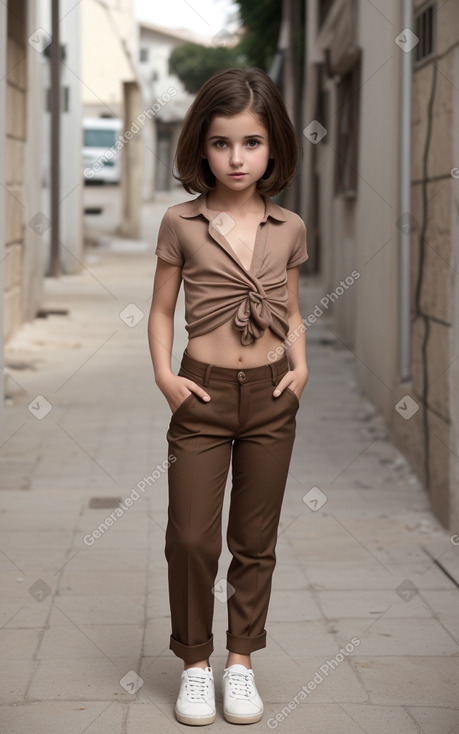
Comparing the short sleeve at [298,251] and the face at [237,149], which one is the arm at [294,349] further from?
the face at [237,149]

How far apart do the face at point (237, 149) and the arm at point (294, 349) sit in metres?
0.32

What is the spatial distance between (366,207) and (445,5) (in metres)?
3.23

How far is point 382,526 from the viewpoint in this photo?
524 cm

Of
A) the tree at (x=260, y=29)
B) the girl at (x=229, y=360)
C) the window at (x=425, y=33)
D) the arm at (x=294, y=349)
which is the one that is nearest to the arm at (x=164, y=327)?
the girl at (x=229, y=360)

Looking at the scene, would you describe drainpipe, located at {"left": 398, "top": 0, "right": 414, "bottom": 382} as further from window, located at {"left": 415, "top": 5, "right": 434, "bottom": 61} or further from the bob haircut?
the bob haircut

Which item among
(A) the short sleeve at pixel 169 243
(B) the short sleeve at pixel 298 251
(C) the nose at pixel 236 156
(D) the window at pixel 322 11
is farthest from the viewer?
(D) the window at pixel 322 11

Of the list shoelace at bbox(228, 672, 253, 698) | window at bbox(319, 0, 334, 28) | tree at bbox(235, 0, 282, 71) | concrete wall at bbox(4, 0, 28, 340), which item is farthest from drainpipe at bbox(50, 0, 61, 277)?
shoelace at bbox(228, 672, 253, 698)

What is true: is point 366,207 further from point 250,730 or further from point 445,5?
point 250,730

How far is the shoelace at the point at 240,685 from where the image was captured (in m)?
3.19

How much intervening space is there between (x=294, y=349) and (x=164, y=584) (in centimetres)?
146

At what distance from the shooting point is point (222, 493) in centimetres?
315

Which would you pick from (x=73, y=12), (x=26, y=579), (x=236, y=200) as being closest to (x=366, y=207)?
(x=26, y=579)

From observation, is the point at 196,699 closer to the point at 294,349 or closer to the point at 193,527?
the point at 193,527

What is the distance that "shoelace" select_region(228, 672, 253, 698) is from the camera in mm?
3191
